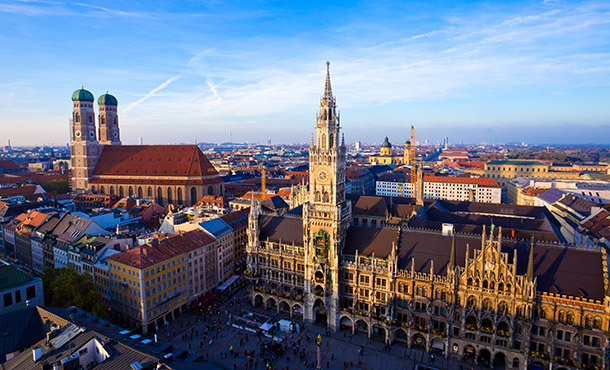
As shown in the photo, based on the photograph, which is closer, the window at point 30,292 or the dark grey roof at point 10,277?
the dark grey roof at point 10,277

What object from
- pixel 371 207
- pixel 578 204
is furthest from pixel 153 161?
pixel 578 204

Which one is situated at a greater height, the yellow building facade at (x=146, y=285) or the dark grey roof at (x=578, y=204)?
the dark grey roof at (x=578, y=204)

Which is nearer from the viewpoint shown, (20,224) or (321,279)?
(321,279)

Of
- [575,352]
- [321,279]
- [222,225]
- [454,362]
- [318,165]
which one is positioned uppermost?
[318,165]

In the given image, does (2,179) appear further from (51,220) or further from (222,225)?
(222,225)

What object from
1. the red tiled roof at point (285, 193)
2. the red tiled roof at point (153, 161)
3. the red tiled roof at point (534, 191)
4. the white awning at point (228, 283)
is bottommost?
the white awning at point (228, 283)

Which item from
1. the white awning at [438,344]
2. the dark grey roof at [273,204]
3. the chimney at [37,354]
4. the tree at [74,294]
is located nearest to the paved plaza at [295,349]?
the white awning at [438,344]

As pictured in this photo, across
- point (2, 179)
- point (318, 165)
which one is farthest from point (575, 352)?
point (2, 179)

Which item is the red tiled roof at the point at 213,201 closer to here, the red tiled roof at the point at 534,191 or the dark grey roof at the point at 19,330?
the dark grey roof at the point at 19,330

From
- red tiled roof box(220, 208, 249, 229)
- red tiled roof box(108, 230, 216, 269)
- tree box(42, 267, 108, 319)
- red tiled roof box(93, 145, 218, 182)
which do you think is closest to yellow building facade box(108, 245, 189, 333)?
red tiled roof box(108, 230, 216, 269)
